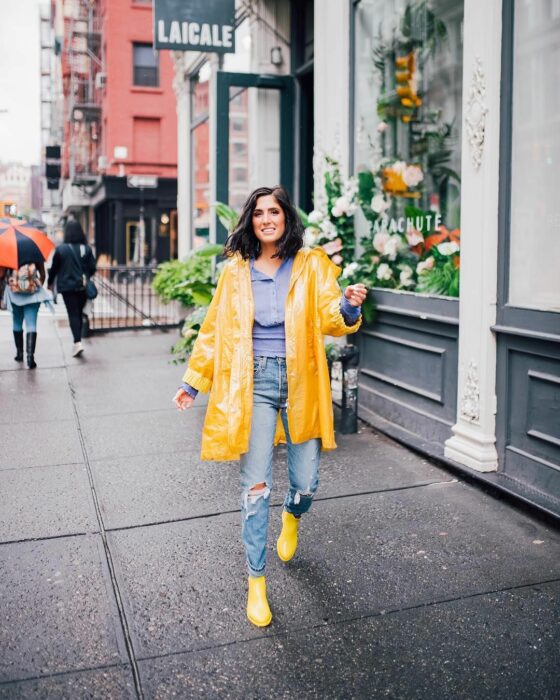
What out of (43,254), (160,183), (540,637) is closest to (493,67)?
(540,637)

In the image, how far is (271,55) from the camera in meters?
9.91

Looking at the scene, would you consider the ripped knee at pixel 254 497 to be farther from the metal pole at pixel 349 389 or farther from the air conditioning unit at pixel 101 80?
the air conditioning unit at pixel 101 80

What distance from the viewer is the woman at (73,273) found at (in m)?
10.9

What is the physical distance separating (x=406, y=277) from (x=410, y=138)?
1285 millimetres

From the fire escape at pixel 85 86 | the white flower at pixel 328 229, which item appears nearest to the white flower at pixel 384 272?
the white flower at pixel 328 229

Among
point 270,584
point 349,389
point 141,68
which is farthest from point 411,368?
point 141,68

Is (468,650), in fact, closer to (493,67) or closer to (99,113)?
(493,67)

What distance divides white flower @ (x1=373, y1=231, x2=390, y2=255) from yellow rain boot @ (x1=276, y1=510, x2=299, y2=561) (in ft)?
12.0

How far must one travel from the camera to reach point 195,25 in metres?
9.33

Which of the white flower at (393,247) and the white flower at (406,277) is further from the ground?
the white flower at (393,247)

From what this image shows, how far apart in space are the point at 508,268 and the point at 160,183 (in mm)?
32112

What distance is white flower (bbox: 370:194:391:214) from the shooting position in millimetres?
7230

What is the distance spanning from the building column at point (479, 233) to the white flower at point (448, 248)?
56 centimetres

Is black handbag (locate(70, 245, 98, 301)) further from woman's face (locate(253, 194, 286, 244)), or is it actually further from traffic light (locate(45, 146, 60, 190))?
traffic light (locate(45, 146, 60, 190))
